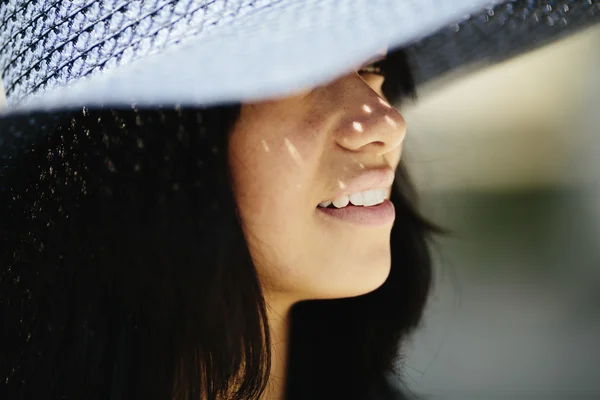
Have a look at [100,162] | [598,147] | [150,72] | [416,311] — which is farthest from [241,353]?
[598,147]

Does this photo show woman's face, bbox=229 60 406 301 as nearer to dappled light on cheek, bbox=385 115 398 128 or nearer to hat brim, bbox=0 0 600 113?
dappled light on cheek, bbox=385 115 398 128

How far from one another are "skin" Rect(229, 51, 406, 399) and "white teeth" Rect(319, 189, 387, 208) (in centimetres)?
3

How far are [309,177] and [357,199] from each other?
127mm

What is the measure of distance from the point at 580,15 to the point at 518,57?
8.1 inches

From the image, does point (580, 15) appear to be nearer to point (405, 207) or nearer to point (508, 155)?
point (405, 207)

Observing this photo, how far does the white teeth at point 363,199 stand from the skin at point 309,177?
0.03 m

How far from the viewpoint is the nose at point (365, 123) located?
948 millimetres

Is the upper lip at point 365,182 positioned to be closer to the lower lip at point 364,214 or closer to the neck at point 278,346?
the lower lip at point 364,214

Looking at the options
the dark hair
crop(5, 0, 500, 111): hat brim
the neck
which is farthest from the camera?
the neck

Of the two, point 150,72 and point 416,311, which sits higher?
point 150,72

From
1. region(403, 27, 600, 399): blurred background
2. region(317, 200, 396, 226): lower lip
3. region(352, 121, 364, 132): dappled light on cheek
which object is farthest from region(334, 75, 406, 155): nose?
region(403, 27, 600, 399): blurred background

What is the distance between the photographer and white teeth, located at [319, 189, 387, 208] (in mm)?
981

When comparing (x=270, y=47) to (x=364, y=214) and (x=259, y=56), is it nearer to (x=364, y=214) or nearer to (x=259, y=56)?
(x=259, y=56)

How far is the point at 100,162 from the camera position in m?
0.84
